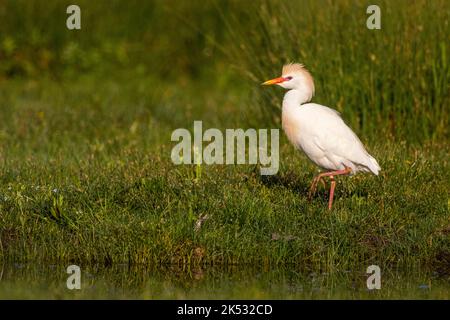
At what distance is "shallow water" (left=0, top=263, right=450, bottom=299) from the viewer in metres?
6.91

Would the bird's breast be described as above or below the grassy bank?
above

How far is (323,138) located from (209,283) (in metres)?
1.65

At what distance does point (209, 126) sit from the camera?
12.2m

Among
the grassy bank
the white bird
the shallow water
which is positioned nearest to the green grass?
the grassy bank

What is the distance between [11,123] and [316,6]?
3.73 meters

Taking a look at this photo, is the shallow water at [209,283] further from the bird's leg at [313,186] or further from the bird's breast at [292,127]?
the bird's breast at [292,127]

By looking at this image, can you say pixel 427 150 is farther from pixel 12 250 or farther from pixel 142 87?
pixel 142 87

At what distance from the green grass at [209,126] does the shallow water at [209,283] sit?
0.50ft

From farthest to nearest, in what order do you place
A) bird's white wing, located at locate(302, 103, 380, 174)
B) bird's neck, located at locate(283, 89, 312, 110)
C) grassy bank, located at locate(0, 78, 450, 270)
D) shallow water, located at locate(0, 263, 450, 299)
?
Answer: bird's neck, located at locate(283, 89, 312, 110) → bird's white wing, located at locate(302, 103, 380, 174) → grassy bank, located at locate(0, 78, 450, 270) → shallow water, located at locate(0, 263, 450, 299)

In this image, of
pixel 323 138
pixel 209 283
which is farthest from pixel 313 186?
pixel 209 283

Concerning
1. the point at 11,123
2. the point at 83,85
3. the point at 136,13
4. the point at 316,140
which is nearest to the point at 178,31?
the point at 136,13

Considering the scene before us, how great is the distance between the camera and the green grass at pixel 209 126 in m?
7.75

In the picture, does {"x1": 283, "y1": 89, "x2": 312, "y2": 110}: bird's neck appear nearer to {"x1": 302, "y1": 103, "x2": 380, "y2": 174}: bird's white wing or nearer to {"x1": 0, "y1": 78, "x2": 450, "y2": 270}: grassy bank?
{"x1": 302, "y1": 103, "x2": 380, "y2": 174}: bird's white wing

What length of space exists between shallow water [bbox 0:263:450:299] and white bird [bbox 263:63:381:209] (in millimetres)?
954
